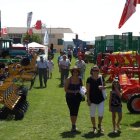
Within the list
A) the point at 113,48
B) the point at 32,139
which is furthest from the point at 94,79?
the point at 113,48

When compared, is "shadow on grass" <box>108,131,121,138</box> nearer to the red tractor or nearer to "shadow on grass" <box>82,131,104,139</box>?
"shadow on grass" <box>82,131,104,139</box>

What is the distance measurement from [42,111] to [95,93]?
402 cm

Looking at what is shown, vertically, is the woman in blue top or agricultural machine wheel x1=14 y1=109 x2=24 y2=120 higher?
the woman in blue top

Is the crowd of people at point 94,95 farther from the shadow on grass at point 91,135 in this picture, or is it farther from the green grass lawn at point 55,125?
the green grass lawn at point 55,125

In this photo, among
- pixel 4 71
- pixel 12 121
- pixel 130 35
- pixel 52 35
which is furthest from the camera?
pixel 52 35

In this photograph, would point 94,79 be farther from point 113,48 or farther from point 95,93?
point 113,48

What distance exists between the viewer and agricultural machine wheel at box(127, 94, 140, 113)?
13.3 meters

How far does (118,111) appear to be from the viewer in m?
10.4

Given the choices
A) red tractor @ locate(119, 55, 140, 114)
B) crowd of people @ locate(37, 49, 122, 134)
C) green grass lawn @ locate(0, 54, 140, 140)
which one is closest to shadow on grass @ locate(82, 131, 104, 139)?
green grass lawn @ locate(0, 54, 140, 140)

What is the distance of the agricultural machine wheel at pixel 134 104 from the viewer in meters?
13.3

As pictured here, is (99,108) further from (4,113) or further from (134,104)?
(134,104)

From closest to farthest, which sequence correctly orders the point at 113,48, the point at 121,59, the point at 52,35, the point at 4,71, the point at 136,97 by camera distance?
the point at 136,97 < the point at 4,71 < the point at 121,59 < the point at 113,48 < the point at 52,35

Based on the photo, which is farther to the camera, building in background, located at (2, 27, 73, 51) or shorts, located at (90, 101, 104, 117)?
building in background, located at (2, 27, 73, 51)

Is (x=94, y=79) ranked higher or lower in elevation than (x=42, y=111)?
higher
